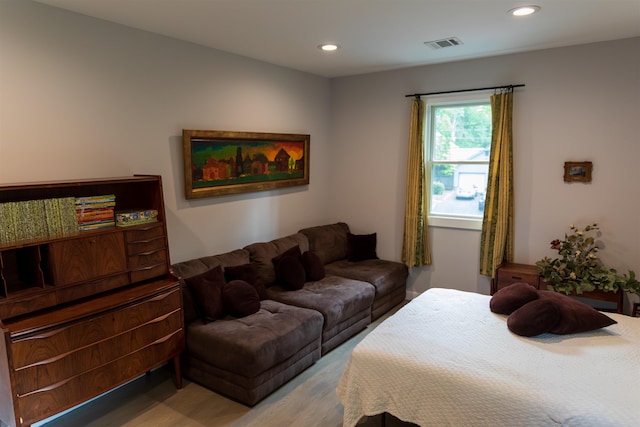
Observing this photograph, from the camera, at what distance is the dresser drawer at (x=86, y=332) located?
206cm

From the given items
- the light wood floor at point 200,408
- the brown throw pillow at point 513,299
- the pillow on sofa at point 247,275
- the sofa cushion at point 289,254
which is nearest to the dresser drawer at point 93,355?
the light wood floor at point 200,408

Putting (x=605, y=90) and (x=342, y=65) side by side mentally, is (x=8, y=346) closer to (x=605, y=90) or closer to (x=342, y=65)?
(x=342, y=65)

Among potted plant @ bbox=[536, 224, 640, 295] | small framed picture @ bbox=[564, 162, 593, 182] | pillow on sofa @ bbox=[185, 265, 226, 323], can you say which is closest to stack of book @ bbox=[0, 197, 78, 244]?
pillow on sofa @ bbox=[185, 265, 226, 323]

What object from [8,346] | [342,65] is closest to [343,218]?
[342,65]

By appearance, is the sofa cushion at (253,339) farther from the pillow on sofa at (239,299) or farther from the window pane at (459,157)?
the window pane at (459,157)

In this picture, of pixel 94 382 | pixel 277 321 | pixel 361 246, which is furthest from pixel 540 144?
pixel 94 382

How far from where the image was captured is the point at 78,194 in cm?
268

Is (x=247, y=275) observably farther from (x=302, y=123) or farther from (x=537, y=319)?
(x=537, y=319)

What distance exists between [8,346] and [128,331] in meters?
0.62

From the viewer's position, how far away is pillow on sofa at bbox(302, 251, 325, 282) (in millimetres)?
3994

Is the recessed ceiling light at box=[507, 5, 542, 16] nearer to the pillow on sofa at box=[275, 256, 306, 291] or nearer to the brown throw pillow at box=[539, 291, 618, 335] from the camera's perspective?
the brown throw pillow at box=[539, 291, 618, 335]

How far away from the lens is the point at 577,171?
367 centimetres

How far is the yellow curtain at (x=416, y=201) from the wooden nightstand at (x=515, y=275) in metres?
0.85

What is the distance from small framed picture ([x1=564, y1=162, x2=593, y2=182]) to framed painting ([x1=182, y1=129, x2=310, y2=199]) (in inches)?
104
